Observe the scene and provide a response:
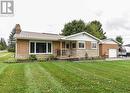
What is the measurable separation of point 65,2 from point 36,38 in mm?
6079

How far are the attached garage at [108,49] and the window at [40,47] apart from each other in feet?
43.2

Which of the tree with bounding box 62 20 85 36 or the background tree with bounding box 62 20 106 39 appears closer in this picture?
the background tree with bounding box 62 20 106 39

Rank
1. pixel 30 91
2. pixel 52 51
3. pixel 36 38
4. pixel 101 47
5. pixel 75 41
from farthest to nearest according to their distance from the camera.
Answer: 1. pixel 101 47
2. pixel 75 41
3. pixel 52 51
4. pixel 36 38
5. pixel 30 91

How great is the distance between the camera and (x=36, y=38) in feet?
92.6

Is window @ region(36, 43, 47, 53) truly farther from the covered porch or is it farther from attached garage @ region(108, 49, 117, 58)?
attached garage @ region(108, 49, 117, 58)

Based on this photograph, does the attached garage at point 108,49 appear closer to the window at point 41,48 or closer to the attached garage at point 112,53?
the attached garage at point 112,53

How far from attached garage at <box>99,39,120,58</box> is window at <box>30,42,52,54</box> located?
13.2m

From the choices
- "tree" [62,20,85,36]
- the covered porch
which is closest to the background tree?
"tree" [62,20,85,36]

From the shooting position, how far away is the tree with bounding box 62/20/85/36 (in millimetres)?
60312

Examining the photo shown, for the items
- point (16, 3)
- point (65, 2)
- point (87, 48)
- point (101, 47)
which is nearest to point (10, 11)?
point (16, 3)

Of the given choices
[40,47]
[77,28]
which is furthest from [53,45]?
[77,28]

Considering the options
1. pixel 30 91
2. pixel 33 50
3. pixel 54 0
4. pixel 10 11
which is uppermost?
pixel 54 0

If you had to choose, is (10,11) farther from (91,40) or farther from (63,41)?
(91,40)

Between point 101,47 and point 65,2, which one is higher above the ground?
point 65,2
